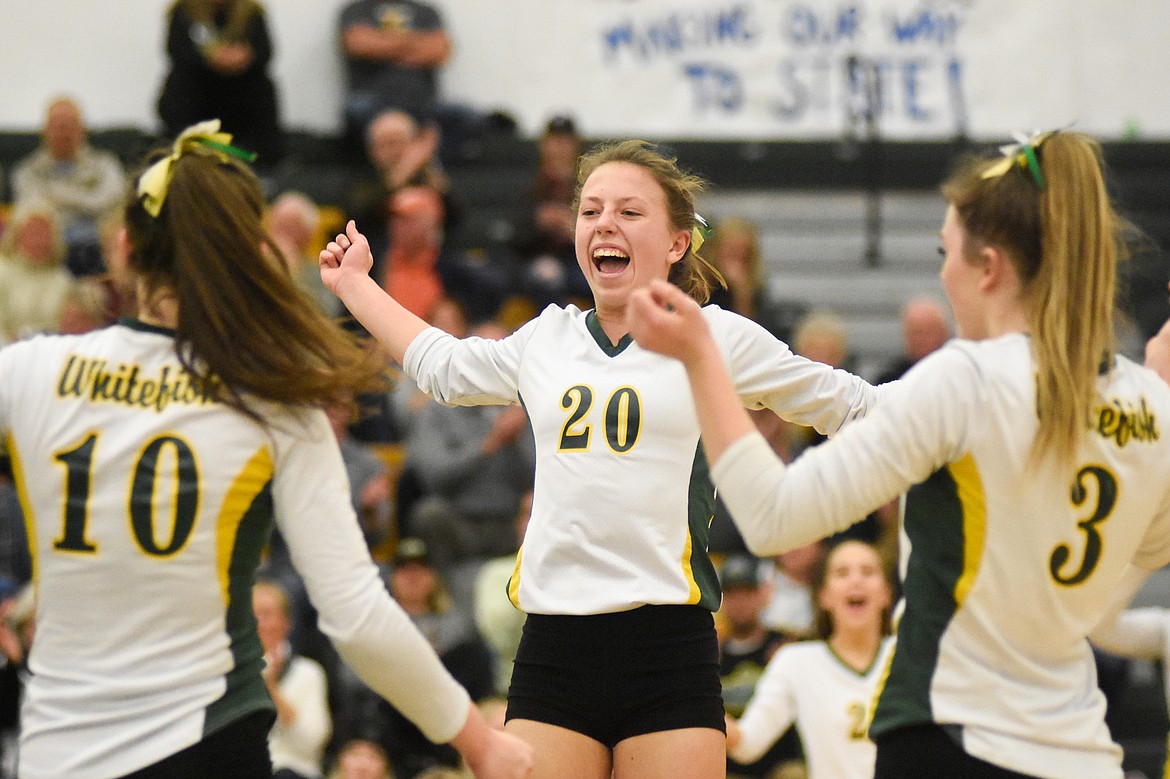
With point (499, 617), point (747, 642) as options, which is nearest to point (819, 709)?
point (747, 642)

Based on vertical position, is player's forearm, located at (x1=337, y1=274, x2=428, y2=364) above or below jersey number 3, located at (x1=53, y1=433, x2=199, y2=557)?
above

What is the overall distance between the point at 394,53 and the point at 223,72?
1.53 m

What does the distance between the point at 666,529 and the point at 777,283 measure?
818cm

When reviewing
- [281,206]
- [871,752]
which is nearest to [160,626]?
[871,752]

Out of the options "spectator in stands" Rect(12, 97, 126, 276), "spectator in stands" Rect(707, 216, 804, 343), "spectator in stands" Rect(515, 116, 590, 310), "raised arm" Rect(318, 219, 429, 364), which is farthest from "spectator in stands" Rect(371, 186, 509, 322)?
"raised arm" Rect(318, 219, 429, 364)

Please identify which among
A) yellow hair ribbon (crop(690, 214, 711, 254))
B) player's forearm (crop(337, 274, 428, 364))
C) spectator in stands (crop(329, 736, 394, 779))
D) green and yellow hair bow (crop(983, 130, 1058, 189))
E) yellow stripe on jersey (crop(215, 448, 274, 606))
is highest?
green and yellow hair bow (crop(983, 130, 1058, 189))

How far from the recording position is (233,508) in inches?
131

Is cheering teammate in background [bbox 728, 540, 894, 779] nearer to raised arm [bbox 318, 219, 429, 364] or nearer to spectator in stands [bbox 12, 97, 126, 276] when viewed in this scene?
raised arm [bbox 318, 219, 429, 364]

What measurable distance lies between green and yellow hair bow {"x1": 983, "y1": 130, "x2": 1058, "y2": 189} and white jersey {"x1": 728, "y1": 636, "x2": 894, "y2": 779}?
312cm

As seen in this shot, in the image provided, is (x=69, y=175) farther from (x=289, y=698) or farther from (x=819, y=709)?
(x=819, y=709)

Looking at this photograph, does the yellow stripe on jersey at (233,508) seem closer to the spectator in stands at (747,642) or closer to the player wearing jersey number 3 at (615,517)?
the player wearing jersey number 3 at (615,517)

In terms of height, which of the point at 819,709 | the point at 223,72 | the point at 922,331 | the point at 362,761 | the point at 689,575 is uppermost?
the point at 223,72

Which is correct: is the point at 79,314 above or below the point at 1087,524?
above

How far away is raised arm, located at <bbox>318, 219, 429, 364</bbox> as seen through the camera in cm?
405
